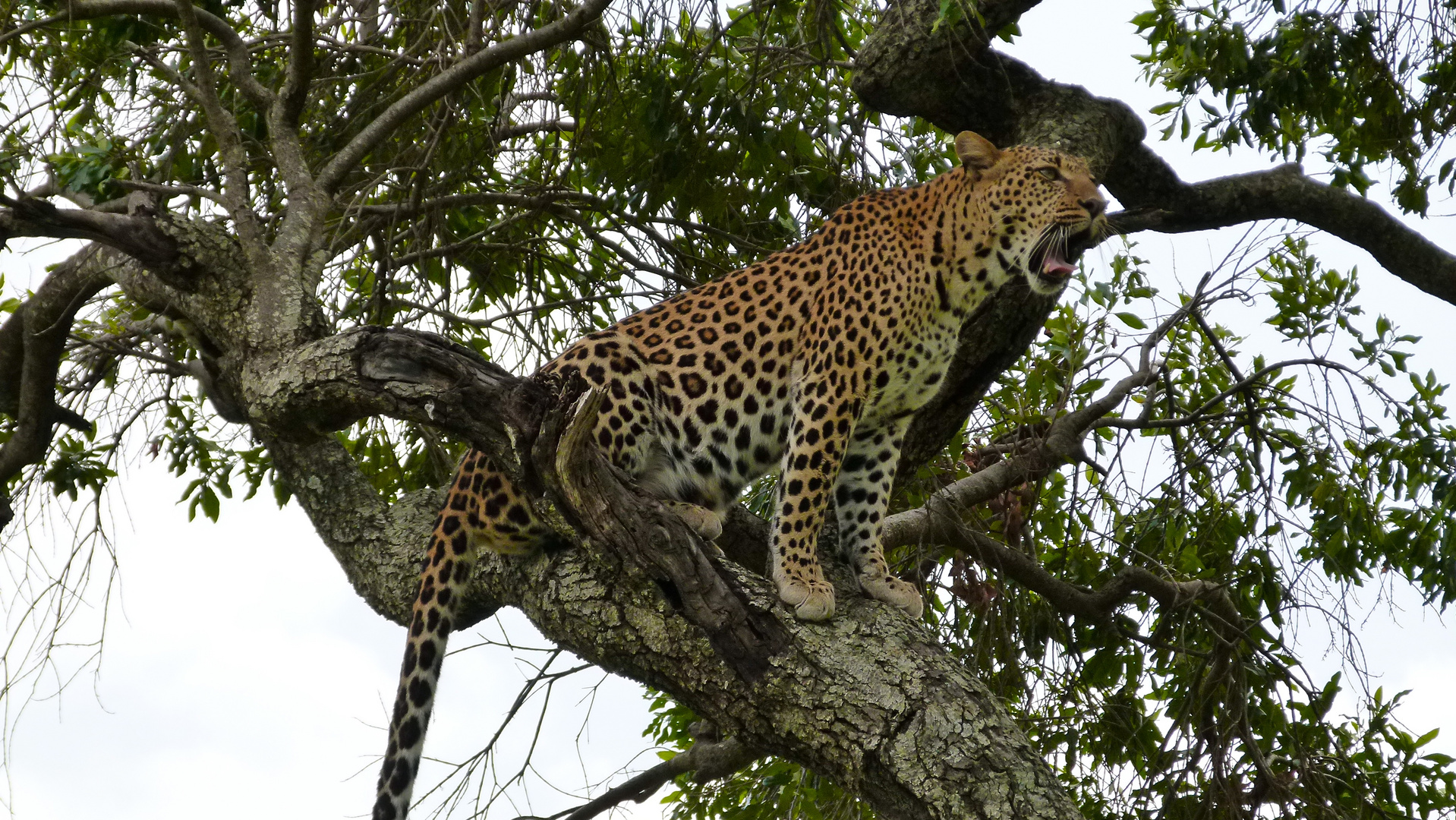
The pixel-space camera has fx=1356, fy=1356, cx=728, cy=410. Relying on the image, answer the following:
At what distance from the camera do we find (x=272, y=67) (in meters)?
7.54

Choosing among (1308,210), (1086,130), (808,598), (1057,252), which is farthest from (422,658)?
(1308,210)

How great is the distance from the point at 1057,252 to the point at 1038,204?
223 mm

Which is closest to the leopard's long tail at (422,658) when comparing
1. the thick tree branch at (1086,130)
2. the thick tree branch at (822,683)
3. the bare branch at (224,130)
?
the thick tree branch at (822,683)

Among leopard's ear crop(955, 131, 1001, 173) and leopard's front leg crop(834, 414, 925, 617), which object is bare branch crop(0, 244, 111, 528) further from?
leopard's ear crop(955, 131, 1001, 173)

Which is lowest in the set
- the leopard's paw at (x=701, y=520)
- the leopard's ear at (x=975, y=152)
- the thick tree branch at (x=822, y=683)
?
the thick tree branch at (x=822, y=683)

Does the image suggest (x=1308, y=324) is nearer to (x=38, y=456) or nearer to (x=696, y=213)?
(x=696, y=213)

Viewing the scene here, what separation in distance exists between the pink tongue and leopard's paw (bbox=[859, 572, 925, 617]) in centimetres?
138

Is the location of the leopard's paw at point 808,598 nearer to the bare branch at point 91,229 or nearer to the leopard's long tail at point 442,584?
the leopard's long tail at point 442,584

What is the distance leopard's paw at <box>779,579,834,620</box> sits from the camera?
4.73 meters

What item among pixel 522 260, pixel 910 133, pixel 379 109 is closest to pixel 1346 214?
pixel 910 133

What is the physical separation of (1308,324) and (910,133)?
2479mm

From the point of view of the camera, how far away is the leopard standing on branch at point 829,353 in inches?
207

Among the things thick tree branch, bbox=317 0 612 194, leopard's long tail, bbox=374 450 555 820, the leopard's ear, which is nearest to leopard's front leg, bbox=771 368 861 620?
leopard's long tail, bbox=374 450 555 820

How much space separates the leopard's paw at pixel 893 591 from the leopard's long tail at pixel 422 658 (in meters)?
1.60
